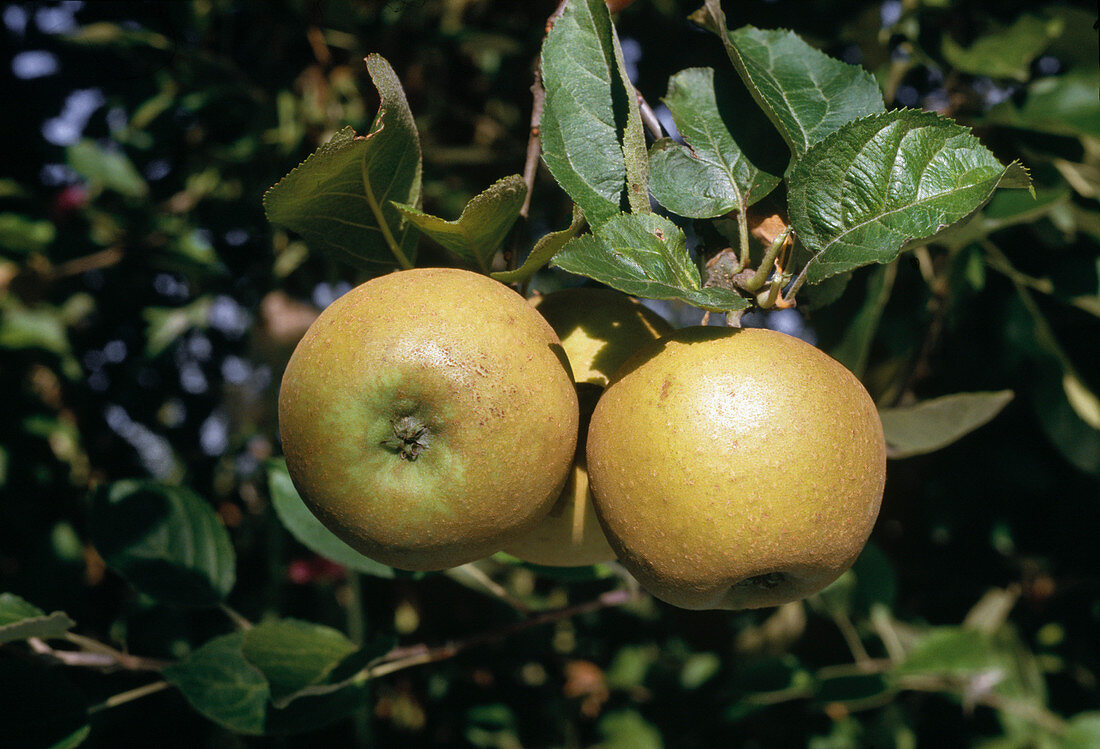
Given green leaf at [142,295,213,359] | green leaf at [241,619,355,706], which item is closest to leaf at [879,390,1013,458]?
green leaf at [241,619,355,706]

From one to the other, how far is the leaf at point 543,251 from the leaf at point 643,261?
0.15 feet

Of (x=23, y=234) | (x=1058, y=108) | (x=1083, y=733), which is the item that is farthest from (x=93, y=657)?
(x=1083, y=733)

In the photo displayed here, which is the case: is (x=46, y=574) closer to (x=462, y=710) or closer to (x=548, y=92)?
(x=462, y=710)

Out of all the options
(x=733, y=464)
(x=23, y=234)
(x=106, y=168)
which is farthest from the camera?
(x=106, y=168)

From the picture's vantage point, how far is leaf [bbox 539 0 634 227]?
91 centimetres

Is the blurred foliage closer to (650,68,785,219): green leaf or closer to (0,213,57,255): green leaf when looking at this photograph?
(0,213,57,255): green leaf

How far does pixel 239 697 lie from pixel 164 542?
38cm

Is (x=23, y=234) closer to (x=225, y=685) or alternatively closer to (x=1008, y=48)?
(x=225, y=685)

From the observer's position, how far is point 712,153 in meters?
0.96

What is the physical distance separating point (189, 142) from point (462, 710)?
6.70 feet

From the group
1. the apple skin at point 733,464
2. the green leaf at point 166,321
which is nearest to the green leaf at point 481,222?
the apple skin at point 733,464

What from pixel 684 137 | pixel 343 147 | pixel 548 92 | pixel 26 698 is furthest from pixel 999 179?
pixel 26 698

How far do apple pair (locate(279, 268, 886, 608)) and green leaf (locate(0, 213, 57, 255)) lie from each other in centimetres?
183

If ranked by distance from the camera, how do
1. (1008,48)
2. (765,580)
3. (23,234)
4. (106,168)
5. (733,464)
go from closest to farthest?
(733,464), (765,580), (1008,48), (23,234), (106,168)
